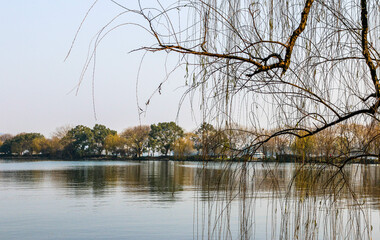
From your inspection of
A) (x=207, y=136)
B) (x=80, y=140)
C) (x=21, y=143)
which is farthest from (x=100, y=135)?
(x=207, y=136)

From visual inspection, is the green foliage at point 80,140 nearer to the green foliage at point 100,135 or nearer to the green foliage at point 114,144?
the green foliage at point 100,135

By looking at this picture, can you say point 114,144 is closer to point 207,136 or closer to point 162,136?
point 162,136

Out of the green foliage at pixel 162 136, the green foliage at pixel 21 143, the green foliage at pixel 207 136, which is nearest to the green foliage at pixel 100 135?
the green foliage at pixel 21 143

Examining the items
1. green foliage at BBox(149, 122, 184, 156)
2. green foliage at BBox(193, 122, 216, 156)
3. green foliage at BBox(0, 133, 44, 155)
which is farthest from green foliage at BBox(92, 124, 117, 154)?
green foliage at BBox(193, 122, 216, 156)

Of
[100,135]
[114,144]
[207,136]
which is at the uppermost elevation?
[100,135]

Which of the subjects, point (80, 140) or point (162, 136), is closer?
point (162, 136)

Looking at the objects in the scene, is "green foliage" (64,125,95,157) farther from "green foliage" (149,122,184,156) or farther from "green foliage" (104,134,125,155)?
"green foliage" (149,122,184,156)

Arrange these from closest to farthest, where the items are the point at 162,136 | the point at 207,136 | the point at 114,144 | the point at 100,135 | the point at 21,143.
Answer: the point at 207,136, the point at 162,136, the point at 114,144, the point at 100,135, the point at 21,143

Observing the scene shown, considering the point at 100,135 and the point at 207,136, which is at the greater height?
the point at 100,135

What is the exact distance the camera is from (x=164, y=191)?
16375mm

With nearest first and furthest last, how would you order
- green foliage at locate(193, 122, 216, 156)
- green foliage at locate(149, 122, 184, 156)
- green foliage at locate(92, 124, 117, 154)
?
green foliage at locate(193, 122, 216, 156) < green foliage at locate(149, 122, 184, 156) < green foliage at locate(92, 124, 117, 154)

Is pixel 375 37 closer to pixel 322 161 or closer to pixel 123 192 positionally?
pixel 322 161

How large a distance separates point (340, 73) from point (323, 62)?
4.2 inches

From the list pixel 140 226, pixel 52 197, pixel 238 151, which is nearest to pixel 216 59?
pixel 238 151
